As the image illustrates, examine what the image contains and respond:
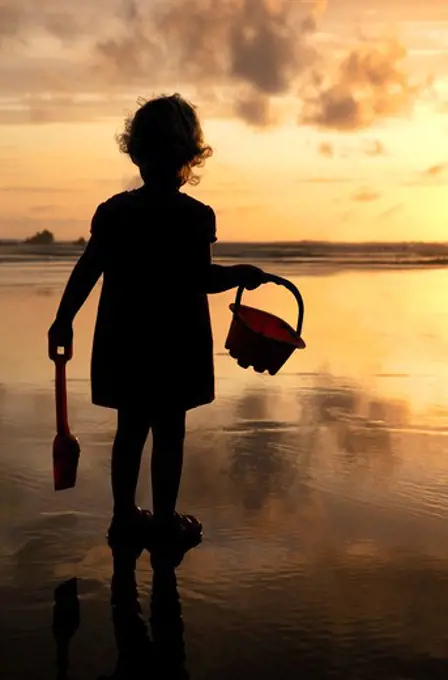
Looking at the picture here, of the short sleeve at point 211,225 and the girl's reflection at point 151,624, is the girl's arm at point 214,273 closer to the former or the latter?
the short sleeve at point 211,225

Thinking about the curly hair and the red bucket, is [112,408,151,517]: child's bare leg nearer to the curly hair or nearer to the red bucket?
the red bucket

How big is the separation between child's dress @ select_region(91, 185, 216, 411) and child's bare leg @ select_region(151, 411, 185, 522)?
3.3 inches

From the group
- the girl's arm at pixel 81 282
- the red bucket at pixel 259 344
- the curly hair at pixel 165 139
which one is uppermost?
the curly hair at pixel 165 139

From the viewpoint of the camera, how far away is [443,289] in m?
16.0

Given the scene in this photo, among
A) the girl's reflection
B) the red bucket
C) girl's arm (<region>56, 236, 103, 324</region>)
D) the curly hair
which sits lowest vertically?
the girl's reflection

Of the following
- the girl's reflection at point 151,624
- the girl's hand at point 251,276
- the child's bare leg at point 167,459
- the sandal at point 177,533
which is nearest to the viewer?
the girl's reflection at point 151,624

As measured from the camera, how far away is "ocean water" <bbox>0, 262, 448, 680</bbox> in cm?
278

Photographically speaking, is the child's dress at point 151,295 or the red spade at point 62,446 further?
the red spade at point 62,446

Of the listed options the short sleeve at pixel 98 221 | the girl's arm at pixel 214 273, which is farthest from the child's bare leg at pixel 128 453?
the short sleeve at pixel 98 221

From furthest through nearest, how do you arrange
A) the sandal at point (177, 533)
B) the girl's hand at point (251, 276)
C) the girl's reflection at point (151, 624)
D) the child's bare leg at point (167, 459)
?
the child's bare leg at point (167, 459), the girl's hand at point (251, 276), the sandal at point (177, 533), the girl's reflection at point (151, 624)

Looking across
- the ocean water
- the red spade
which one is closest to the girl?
the red spade

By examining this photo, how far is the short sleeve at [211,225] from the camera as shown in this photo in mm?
3879

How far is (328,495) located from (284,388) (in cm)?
264

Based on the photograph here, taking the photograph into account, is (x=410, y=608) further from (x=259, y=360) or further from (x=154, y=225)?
(x=154, y=225)
